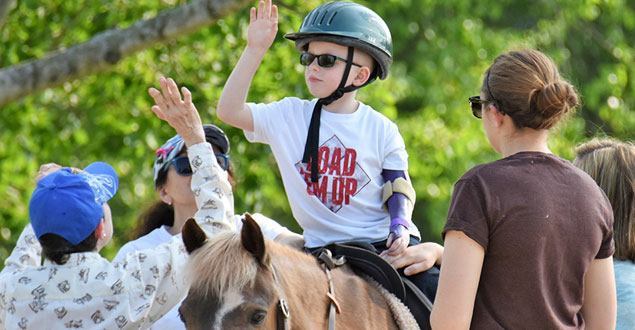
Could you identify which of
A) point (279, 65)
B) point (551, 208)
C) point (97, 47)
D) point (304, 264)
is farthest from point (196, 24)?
point (551, 208)

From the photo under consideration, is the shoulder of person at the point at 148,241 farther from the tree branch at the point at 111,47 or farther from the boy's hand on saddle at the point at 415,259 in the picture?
the tree branch at the point at 111,47

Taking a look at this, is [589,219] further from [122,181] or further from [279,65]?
[122,181]

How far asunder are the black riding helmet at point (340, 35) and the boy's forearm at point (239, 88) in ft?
1.03

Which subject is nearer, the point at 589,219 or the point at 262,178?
the point at 589,219

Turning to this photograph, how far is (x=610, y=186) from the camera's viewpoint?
367 cm

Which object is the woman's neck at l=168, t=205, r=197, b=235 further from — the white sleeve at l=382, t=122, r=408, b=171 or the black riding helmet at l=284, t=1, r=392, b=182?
the white sleeve at l=382, t=122, r=408, b=171

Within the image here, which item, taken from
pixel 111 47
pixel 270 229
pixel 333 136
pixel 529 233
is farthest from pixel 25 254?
pixel 111 47

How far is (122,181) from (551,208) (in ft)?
29.7

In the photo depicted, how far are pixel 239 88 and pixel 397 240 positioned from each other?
919 mm

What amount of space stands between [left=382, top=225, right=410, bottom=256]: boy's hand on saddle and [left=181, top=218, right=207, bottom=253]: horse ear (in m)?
0.86

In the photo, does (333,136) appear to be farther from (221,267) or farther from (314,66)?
(221,267)

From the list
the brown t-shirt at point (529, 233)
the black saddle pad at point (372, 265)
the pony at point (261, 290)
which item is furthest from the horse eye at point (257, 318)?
the black saddle pad at point (372, 265)

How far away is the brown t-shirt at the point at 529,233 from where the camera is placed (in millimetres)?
2697

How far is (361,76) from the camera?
3.88 m
